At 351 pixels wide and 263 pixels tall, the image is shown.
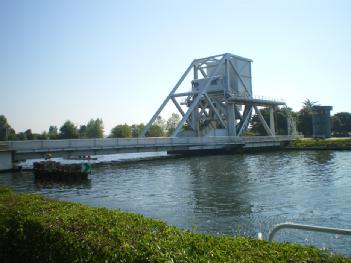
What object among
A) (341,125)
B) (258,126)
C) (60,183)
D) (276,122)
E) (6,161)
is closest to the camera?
(60,183)

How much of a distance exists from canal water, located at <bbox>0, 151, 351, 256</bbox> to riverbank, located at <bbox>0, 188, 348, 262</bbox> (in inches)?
107

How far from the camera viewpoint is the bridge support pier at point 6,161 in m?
42.5

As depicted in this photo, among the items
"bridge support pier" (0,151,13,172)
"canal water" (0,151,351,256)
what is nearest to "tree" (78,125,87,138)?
"bridge support pier" (0,151,13,172)

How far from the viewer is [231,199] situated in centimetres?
2248

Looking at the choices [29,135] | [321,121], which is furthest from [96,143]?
[29,135]

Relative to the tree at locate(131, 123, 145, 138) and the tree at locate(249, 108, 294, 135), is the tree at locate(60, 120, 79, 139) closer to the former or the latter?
the tree at locate(131, 123, 145, 138)

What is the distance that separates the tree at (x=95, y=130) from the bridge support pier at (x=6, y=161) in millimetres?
108582

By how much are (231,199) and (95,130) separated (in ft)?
443

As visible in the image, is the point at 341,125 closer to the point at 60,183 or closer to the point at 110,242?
the point at 60,183

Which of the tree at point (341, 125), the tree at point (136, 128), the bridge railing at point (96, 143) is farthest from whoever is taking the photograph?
the tree at point (136, 128)

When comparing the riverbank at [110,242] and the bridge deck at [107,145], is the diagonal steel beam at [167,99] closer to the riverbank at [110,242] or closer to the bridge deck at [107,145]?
the bridge deck at [107,145]

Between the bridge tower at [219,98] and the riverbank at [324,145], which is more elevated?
the bridge tower at [219,98]

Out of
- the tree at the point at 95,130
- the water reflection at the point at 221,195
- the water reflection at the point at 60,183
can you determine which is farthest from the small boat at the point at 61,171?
the tree at the point at 95,130

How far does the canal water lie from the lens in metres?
15.8
